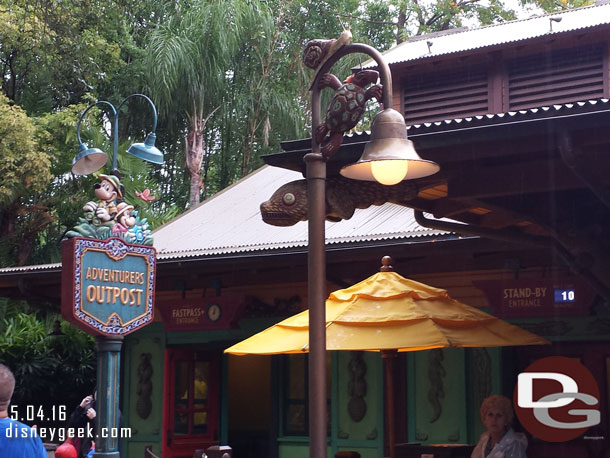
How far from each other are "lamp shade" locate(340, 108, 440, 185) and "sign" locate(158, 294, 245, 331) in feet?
24.5

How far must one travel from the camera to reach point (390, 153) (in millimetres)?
5184

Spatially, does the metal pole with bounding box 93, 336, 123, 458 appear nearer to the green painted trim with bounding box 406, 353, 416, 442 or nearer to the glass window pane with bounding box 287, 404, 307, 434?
the glass window pane with bounding box 287, 404, 307, 434

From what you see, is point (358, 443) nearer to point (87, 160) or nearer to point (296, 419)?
point (296, 419)

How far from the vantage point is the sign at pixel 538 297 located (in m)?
10.1

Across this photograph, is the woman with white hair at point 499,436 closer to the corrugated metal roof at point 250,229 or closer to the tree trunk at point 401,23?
the corrugated metal roof at point 250,229

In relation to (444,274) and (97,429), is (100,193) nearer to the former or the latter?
(97,429)

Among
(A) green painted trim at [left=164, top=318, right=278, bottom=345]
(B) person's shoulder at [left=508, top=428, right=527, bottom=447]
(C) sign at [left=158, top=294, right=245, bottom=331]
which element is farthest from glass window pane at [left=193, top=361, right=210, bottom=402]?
(B) person's shoulder at [left=508, top=428, right=527, bottom=447]

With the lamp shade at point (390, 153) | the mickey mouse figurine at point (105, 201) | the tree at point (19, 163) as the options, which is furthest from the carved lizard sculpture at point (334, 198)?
the tree at point (19, 163)

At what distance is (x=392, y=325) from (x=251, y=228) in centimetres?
597

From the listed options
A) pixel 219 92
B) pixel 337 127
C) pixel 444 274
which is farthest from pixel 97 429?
pixel 219 92

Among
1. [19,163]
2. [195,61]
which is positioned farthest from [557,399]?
[195,61]

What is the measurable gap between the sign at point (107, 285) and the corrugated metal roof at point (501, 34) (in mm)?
4407

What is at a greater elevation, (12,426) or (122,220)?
(122,220)

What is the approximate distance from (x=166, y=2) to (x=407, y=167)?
950 inches
